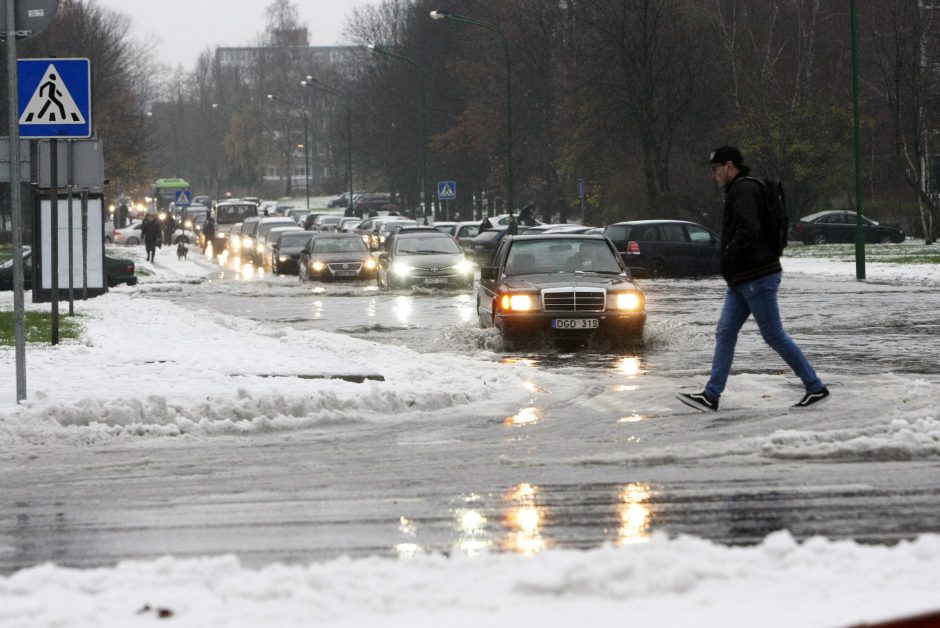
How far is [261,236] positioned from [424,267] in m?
23.3

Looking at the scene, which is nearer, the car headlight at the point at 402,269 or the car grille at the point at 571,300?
→ the car grille at the point at 571,300

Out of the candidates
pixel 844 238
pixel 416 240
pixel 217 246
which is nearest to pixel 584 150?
pixel 844 238

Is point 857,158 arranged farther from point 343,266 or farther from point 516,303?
point 516,303

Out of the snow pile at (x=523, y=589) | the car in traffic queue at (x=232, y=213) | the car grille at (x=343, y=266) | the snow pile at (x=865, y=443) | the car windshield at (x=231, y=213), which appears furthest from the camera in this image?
the car windshield at (x=231, y=213)

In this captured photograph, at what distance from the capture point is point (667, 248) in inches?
1522

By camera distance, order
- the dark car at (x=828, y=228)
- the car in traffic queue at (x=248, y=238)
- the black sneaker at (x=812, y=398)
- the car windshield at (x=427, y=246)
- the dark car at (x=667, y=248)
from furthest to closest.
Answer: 1. the dark car at (x=828, y=228)
2. the car in traffic queue at (x=248, y=238)
3. the dark car at (x=667, y=248)
4. the car windshield at (x=427, y=246)
5. the black sneaker at (x=812, y=398)

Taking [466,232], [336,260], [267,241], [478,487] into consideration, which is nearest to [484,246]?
[466,232]

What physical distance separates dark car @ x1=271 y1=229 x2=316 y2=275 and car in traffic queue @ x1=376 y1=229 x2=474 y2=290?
39.6ft

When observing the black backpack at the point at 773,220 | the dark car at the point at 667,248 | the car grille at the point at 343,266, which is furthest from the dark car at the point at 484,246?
the black backpack at the point at 773,220

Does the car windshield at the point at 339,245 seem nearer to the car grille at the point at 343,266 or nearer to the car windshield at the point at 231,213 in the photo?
the car grille at the point at 343,266

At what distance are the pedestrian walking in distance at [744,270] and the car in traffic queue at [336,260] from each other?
94.0 feet

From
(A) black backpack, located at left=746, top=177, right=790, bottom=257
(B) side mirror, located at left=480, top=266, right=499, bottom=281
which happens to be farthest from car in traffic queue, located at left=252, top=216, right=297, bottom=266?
(A) black backpack, located at left=746, top=177, right=790, bottom=257

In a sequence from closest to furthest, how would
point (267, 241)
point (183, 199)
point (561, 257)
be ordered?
point (561, 257) → point (267, 241) → point (183, 199)

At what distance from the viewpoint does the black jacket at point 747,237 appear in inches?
430
